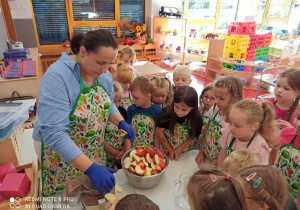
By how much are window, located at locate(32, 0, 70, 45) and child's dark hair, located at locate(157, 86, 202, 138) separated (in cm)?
472

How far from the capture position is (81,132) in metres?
1.12

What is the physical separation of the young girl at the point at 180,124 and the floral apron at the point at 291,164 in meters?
0.53

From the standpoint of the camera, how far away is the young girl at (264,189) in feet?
2.65

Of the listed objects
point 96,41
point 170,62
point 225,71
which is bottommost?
point 225,71

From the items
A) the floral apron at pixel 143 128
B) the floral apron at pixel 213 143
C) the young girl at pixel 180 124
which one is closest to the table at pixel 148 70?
the floral apron at pixel 143 128

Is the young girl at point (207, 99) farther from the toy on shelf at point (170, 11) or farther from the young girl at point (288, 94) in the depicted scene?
the toy on shelf at point (170, 11)

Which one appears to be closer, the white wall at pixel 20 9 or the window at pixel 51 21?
the white wall at pixel 20 9

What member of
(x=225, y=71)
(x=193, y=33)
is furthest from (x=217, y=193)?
(x=193, y=33)

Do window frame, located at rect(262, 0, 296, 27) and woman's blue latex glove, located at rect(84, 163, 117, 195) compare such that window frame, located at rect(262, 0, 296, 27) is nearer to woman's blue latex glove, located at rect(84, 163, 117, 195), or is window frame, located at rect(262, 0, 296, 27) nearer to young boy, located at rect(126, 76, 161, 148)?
young boy, located at rect(126, 76, 161, 148)

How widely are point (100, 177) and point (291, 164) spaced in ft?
3.50

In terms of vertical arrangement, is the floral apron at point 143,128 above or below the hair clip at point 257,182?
below

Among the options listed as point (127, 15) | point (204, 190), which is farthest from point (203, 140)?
point (127, 15)

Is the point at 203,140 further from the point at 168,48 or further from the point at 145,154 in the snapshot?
the point at 168,48

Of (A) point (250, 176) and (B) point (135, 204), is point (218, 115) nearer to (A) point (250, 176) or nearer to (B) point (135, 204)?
(A) point (250, 176)
